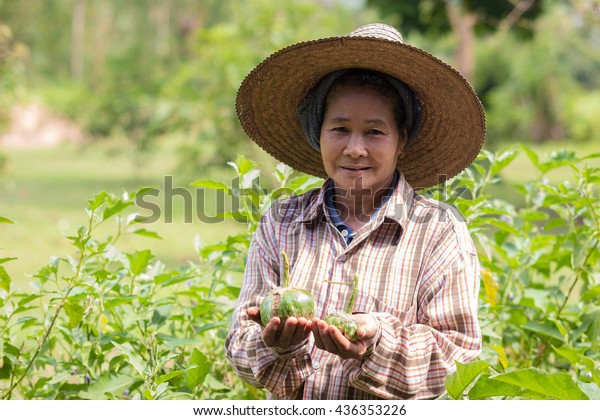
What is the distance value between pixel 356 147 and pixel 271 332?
514 millimetres

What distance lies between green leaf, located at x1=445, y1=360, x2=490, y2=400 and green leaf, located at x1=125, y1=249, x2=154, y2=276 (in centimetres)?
110

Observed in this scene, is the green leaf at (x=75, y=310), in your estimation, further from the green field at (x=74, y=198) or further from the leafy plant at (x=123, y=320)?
the green field at (x=74, y=198)

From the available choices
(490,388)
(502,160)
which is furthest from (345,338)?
(502,160)

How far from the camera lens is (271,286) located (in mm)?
2080

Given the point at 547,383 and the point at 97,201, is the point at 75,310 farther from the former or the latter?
the point at 547,383

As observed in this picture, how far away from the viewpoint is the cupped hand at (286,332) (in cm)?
177

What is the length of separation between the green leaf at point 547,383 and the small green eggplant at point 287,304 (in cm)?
43

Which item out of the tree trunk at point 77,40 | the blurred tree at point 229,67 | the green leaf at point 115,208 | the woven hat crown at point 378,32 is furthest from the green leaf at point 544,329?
the tree trunk at point 77,40

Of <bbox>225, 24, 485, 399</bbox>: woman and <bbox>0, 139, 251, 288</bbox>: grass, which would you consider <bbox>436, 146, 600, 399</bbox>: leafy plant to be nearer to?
<bbox>225, 24, 485, 399</bbox>: woman

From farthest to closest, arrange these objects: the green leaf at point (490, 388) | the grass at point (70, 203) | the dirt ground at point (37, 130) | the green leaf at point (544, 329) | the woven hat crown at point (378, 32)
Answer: the dirt ground at point (37, 130), the grass at point (70, 203), the green leaf at point (544, 329), the woven hat crown at point (378, 32), the green leaf at point (490, 388)

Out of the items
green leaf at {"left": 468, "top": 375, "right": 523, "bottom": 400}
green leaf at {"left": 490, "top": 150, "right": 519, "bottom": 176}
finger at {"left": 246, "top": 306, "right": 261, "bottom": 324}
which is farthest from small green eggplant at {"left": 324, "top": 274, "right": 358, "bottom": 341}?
green leaf at {"left": 490, "top": 150, "right": 519, "bottom": 176}

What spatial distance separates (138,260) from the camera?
102 inches

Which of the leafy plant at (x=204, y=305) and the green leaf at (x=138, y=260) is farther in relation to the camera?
the green leaf at (x=138, y=260)

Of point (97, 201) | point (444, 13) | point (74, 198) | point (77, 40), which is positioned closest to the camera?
point (97, 201)
